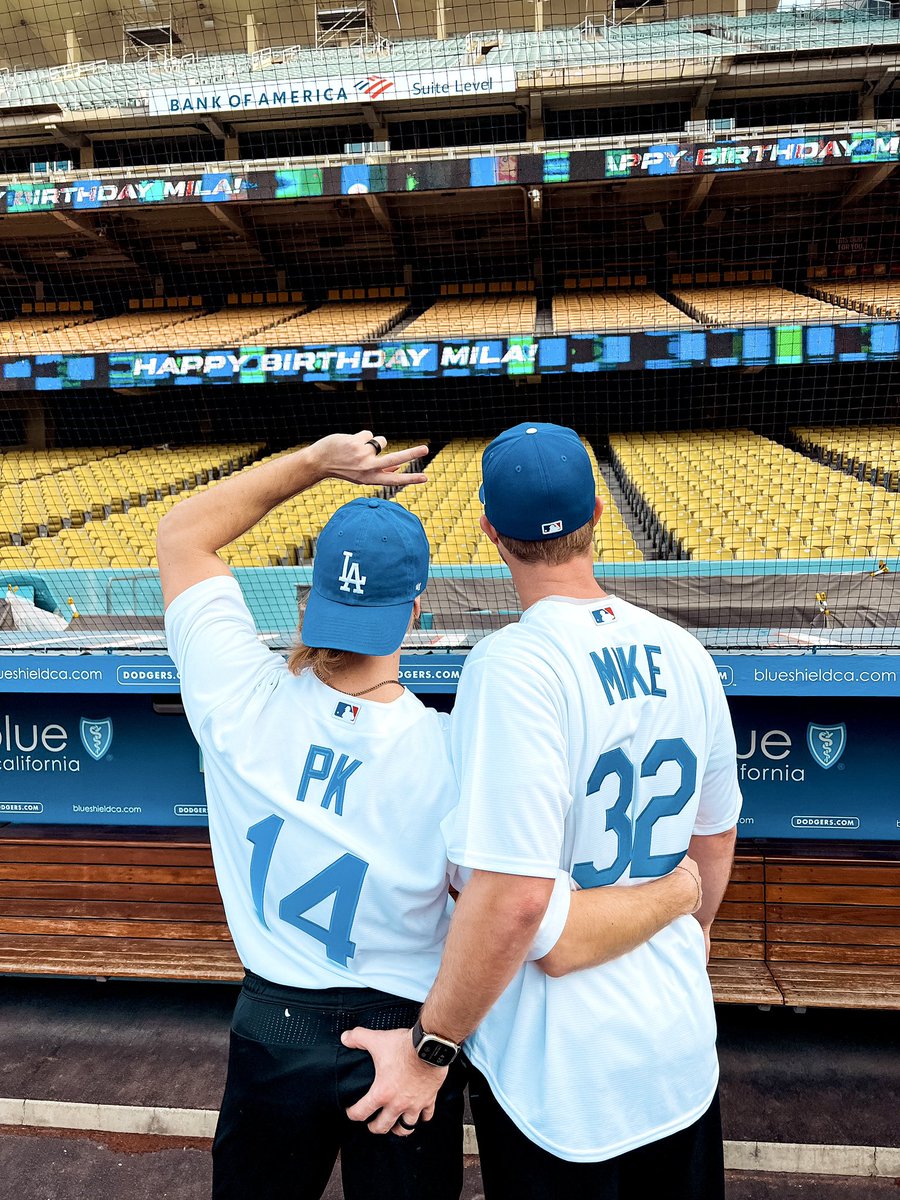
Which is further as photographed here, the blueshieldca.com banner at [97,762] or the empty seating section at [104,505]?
the empty seating section at [104,505]

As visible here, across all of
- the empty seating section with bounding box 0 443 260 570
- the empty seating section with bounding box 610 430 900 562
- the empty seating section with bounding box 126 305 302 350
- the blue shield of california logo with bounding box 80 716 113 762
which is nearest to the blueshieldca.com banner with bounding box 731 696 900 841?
the empty seating section with bounding box 610 430 900 562

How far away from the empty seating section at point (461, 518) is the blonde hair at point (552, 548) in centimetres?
249

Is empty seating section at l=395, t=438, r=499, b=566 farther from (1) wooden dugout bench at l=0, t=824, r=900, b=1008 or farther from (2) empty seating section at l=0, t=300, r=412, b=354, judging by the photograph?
(1) wooden dugout bench at l=0, t=824, r=900, b=1008

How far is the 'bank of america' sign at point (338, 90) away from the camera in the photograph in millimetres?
10516

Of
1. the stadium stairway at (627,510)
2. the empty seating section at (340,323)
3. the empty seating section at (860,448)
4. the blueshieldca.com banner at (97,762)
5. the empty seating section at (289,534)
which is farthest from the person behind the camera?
the empty seating section at (340,323)

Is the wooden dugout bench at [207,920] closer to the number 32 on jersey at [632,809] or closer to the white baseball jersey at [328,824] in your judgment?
the number 32 on jersey at [632,809]

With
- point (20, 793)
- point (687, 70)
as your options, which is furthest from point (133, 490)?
point (687, 70)

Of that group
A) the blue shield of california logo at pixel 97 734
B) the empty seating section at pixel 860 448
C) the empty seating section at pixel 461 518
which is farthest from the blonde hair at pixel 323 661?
the empty seating section at pixel 860 448

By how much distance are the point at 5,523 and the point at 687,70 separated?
32.0 feet

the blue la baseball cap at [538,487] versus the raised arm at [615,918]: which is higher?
the blue la baseball cap at [538,487]

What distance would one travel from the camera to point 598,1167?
3.78 feet

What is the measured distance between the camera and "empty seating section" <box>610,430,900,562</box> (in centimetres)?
521

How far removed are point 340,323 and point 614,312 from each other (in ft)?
12.0

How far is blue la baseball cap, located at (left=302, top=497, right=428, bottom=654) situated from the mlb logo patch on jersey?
8 cm
